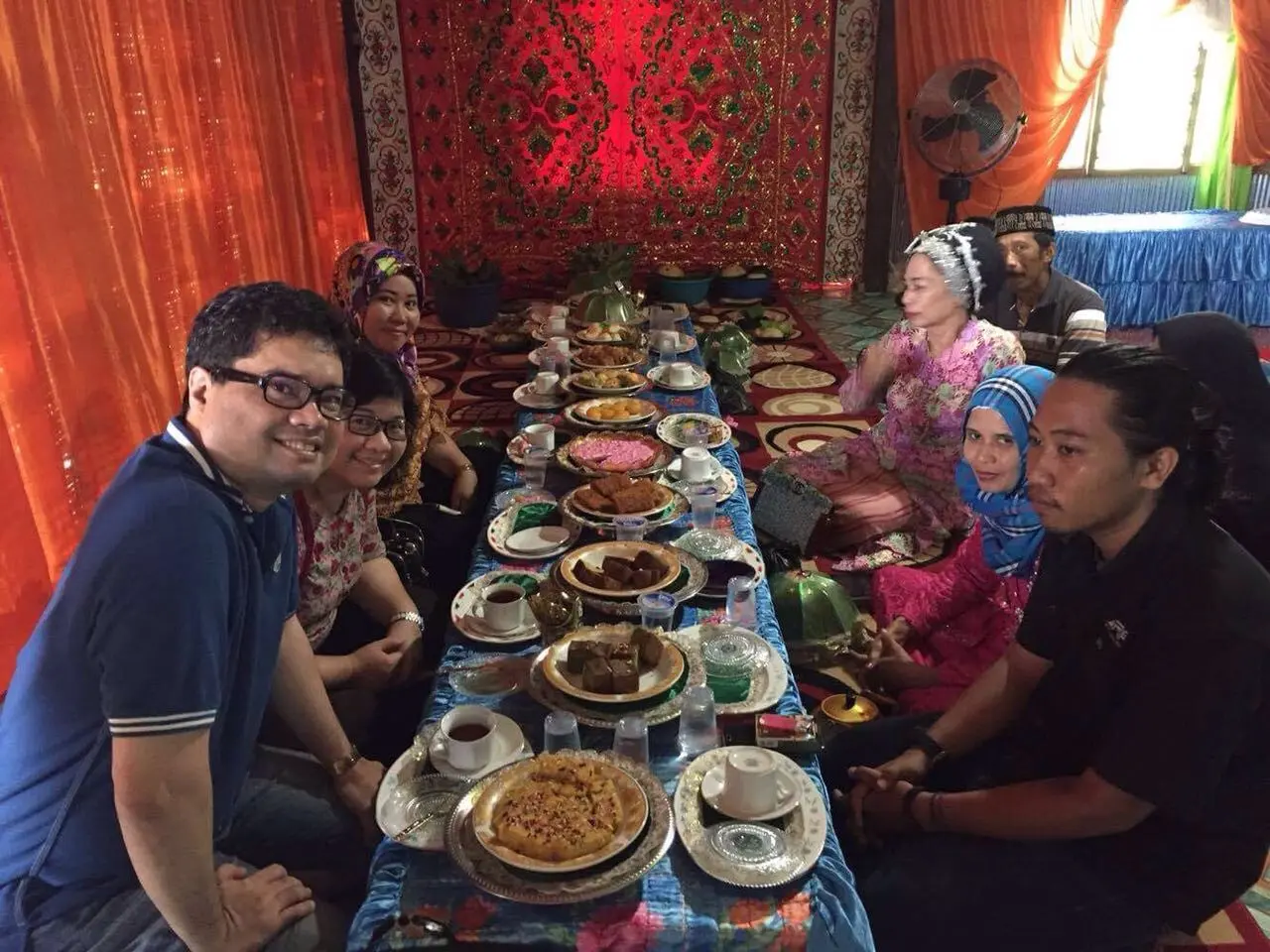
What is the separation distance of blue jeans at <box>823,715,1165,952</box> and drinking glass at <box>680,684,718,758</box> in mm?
434

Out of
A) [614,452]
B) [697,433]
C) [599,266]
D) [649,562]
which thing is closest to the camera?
[649,562]

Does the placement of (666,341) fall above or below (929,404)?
above

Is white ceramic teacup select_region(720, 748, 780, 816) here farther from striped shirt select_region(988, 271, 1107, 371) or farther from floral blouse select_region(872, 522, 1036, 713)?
striped shirt select_region(988, 271, 1107, 371)

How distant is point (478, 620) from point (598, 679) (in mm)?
366

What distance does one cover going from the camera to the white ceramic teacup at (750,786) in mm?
1311

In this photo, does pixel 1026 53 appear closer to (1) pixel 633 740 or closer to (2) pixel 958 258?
(2) pixel 958 258

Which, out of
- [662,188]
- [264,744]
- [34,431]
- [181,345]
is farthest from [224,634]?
[662,188]

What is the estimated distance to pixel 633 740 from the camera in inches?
55.6

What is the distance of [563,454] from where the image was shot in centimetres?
250

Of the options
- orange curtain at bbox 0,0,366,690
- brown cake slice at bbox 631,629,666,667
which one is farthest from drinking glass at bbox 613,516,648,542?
orange curtain at bbox 0,0,366,690

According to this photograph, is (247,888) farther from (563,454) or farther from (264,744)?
(563,454)

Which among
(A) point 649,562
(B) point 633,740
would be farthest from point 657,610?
(B) point 633,740

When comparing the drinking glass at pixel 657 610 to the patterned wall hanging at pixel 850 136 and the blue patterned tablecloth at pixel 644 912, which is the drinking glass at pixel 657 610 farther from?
the patterned wall hanging at pixel 850 136

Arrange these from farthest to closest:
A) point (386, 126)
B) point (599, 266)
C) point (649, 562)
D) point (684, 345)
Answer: point (386, 126) → point (599, 266) → point (684, 345) → point (649, 562)
